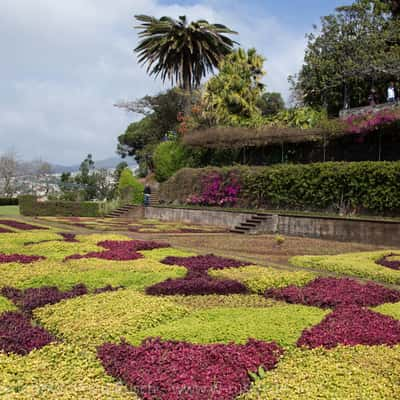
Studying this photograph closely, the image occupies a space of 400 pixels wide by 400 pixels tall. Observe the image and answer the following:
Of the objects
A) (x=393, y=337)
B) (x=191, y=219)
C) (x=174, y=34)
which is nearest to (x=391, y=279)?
(x=393, y=337)

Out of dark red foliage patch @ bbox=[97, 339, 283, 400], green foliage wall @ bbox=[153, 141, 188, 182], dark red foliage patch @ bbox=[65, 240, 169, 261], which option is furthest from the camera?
green foliage wall @ bbox=[153, 141, 188, 182]

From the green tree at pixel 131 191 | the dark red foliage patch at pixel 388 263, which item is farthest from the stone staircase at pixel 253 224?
the green tree at pixel 131 191

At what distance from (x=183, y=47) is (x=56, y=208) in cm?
1635

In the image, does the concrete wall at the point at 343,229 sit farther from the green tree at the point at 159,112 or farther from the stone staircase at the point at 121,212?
the green tree at the point at 159,112

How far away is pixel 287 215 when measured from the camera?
653 inches

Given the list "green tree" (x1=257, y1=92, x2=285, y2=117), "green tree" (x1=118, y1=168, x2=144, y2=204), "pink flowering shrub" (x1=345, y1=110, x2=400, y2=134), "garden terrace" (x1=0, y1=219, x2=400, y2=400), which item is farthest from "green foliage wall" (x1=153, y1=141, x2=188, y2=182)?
"garden terrace" (x1=0, y1=219, x2=400, y2=400)

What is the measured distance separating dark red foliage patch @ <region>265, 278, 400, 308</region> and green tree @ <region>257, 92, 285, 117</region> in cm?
3153

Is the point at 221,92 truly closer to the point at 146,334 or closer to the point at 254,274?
the point at 254,274

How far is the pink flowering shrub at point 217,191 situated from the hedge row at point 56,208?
6231mm

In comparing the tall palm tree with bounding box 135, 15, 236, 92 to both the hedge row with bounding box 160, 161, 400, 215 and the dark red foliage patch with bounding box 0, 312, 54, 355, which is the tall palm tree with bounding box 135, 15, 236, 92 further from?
the dark red foliage patch with bounding box 0, 312, 54, 355

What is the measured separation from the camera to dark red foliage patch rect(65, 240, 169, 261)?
8.75m

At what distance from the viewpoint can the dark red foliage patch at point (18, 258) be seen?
806cm

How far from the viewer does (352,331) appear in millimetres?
4344

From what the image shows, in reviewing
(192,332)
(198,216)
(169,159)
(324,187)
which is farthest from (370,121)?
(192,332)
